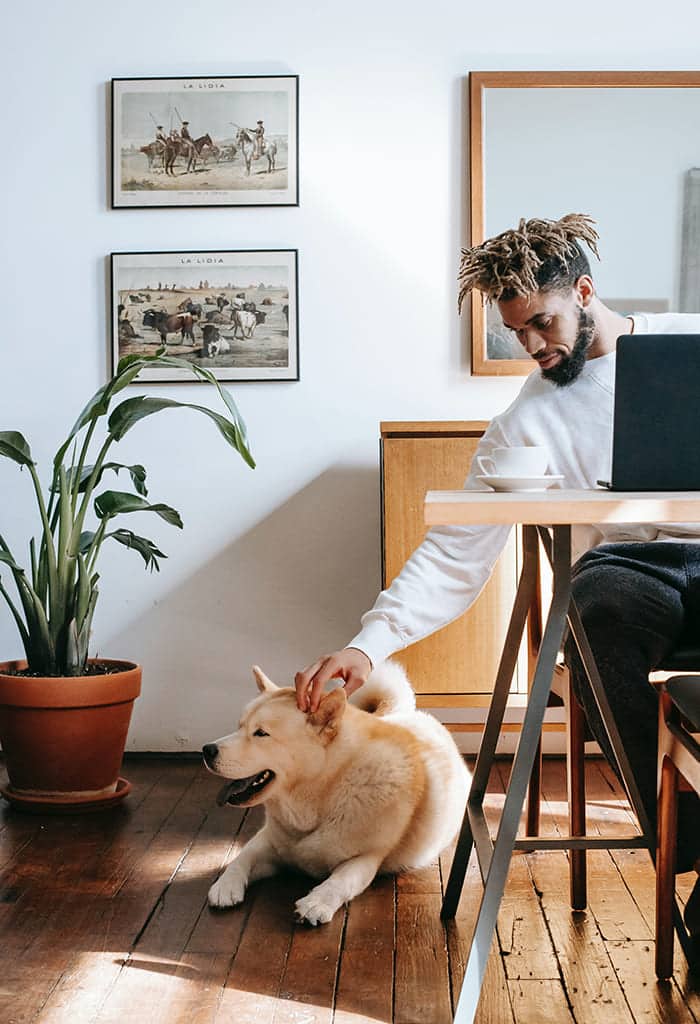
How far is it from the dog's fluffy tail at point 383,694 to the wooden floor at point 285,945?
1.08 feet

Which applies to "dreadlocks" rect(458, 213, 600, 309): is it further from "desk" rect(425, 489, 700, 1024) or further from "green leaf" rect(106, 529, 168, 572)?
"green leaf" rect(106, 529, 168, 572)

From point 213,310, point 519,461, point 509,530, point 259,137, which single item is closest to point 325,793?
point 509,530

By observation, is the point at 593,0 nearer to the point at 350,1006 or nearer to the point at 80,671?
the point at 80,671

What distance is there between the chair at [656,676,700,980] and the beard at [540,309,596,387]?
71cm

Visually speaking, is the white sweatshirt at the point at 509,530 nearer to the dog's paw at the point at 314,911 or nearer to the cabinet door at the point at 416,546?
the dog's paw at the point at 314,911

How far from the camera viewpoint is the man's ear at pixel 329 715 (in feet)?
6.75

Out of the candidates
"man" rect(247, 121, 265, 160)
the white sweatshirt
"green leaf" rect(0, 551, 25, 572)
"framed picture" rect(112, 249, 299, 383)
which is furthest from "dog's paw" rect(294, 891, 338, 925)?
"man" rect(247, 121, 265, 160)

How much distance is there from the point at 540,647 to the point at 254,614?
5.95 ft

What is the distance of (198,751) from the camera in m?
3.30

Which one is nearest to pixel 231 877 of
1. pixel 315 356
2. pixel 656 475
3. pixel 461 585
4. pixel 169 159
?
pixel 461 585

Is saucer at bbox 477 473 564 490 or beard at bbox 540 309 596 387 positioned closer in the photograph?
saucer at bbox 477 473 564 490

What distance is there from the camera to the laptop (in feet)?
4.79

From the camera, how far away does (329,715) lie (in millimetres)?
2080

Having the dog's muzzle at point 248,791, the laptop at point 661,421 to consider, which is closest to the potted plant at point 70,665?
the dog's muzzle at point 248,791
